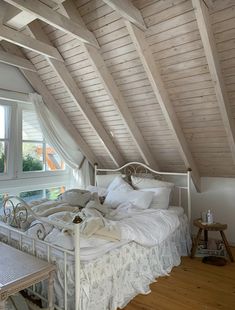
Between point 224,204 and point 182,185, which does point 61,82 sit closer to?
point 182,185

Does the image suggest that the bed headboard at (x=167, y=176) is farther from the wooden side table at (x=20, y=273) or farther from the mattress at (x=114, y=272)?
the wooden side table at (x=20, y=273)

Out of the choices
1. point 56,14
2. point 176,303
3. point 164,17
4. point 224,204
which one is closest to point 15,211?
point 176,303

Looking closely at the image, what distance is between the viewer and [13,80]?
12.2 feet

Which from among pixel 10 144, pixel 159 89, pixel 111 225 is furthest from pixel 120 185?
pixel 10 144

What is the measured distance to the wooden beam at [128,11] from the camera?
2115 mm

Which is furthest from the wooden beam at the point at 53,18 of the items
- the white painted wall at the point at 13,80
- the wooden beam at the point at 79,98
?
the white painted wall at the point at 13,80

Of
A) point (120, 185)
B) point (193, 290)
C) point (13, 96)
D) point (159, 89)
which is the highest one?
point (13, 96)

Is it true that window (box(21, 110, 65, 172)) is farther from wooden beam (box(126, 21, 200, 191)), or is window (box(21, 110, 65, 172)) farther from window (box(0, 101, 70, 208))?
wooden beam (box(126, 21, 200, 191))

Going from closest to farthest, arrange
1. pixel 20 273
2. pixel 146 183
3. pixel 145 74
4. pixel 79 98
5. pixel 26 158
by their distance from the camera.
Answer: pixel 20 273 → pixel 145 74 → pixel 79 98 → pixel 146 183 → pixel 26 158

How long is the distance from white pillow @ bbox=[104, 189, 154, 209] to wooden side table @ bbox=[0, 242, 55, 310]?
1478 mm

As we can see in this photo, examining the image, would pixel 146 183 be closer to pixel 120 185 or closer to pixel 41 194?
pixel 120 185

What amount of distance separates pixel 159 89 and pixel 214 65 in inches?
25.0

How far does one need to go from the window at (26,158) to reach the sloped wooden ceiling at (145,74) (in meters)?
0.51

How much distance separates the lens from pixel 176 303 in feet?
7.53
